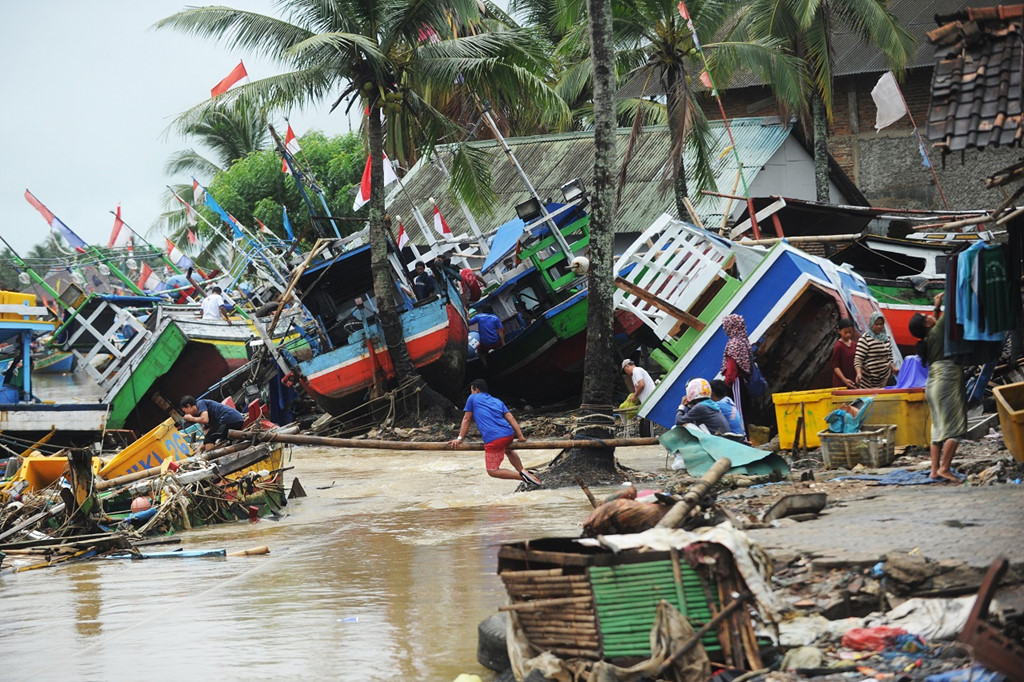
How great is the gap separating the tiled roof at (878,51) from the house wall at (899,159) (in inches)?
17.5

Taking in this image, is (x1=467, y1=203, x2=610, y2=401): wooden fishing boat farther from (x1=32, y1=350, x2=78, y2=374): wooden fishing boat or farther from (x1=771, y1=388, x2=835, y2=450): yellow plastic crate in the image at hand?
(x1=32, y1=350, x2=78, y2=374): wooden fishing boat

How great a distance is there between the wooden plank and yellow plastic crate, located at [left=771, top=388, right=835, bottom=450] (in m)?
2.31

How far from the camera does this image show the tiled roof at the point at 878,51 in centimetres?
3192

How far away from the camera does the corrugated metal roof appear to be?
28.7 m

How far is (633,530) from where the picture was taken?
268 inches

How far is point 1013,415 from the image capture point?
8.07 metres

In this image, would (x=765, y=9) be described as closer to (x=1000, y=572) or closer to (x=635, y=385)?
(x=635, y=385)

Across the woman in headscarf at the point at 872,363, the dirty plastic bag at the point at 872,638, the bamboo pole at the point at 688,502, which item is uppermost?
the woman in headscarf at the point at 872,363

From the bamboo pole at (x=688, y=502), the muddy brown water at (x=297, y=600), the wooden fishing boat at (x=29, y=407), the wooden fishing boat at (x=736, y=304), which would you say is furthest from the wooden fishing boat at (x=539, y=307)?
the bamboo pole at (x=688, y=502)

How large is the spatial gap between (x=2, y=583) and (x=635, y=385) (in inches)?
340

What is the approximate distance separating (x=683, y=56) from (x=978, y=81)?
1698 cm

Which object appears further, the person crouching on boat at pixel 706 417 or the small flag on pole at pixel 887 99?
the small flag on pole at pixel 887 99

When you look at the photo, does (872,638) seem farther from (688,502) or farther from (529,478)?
(529,478)

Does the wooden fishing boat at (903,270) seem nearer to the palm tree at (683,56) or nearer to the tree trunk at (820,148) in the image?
the palm tree at (683,56)
